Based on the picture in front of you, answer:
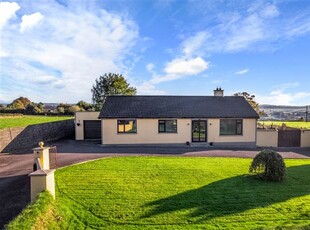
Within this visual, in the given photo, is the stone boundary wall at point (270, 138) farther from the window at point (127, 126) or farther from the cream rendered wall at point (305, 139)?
the window at point (127, 126)

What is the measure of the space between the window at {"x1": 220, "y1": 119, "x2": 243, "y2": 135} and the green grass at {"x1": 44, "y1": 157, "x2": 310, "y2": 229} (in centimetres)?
1002

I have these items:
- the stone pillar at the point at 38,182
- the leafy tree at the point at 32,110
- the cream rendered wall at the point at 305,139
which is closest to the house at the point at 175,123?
the cream rendered wall at the point at 305,139

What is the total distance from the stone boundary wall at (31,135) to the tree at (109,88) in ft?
55.2

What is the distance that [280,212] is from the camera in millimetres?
8297

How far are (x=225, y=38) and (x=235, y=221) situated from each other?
16811 mm

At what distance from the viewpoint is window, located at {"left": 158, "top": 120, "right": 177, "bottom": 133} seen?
2237 cm

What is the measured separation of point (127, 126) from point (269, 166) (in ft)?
44.8

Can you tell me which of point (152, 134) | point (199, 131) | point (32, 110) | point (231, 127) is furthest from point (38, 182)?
point (32, 110)

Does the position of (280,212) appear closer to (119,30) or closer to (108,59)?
(119,30)

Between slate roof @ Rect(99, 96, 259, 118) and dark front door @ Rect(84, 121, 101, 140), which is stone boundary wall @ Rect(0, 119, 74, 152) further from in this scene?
slate roof @ Rect(99, 96, 259, 118)

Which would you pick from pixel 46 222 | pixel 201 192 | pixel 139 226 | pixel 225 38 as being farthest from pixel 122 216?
pixel 225 38

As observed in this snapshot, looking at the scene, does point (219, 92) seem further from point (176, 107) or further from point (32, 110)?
point (32, 110)

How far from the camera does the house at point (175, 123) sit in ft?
72.1

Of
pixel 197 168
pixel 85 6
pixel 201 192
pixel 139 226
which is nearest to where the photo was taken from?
pixel 139 226
